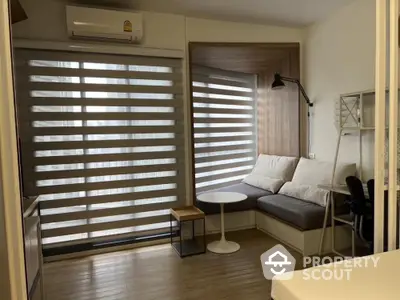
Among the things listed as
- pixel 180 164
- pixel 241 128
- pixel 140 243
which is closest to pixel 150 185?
pixel 180 164

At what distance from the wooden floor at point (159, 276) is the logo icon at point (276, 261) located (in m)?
0.06

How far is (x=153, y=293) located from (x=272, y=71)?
11.5 ft

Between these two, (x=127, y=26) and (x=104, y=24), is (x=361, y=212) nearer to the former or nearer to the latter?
(x=127, y=26)

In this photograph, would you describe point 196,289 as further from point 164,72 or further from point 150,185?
point 164,72

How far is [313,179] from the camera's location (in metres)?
3.63

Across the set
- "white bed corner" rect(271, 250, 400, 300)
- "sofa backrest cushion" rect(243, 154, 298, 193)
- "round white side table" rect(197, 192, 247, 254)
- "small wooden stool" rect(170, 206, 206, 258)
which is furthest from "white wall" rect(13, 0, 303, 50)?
"white bed corner" rect(271, 250, 400, 300)

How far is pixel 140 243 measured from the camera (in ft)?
11.8

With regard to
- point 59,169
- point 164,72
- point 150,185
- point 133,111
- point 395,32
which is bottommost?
point 150,185

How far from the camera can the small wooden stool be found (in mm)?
3328

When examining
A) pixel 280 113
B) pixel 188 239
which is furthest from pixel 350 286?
pixel 280 113

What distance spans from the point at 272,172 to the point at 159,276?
218cm

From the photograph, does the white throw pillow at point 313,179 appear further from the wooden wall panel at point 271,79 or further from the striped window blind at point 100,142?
the striped window blind at point 100,142

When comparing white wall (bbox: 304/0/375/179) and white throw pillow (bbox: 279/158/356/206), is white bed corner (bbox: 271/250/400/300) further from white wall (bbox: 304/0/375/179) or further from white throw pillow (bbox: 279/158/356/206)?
white wall (bbox: 304/0/375/179)

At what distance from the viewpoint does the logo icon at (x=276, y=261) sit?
287 centimetres
